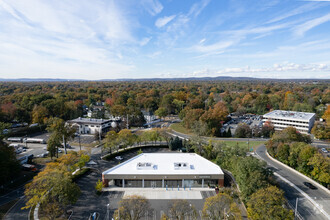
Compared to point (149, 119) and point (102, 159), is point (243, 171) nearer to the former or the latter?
point (102, 159)

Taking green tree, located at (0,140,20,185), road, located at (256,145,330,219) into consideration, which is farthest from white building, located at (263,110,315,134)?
green tree, located at (0,140,20,185)

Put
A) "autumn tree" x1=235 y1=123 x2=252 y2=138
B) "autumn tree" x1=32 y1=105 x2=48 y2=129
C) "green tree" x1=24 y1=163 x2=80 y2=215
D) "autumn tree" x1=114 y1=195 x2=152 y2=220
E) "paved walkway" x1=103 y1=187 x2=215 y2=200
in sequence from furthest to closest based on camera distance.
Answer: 1. "autumn tree" x1=32 y1=105 x2=48 y2=129
2. "autumn tree" x1=235 y1=123 x2=252 y2=138
3. "paved walkway" x1=103 y1=187 x2=215 y2=200
4. "green tree" x1=24 y1=163 x2=80 y2=215
5. "autumn tree" x1=114 y1=195 x2=152 y2=220

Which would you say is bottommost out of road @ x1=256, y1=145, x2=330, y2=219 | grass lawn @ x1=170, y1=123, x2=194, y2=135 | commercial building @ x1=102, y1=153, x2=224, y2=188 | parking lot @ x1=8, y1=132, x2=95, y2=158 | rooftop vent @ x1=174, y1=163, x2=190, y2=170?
grass lawn @ x1=170, y1=123, x2=194, y2=135

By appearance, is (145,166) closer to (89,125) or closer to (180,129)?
(89,125)

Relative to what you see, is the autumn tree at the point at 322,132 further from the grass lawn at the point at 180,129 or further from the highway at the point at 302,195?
the grass lawn at the point at 180,129

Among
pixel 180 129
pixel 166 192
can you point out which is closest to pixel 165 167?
pixel 166 192

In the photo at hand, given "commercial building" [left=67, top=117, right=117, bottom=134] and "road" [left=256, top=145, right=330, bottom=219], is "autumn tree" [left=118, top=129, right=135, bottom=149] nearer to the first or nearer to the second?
"commercial building" [left=67, top=117, right=117, bottom=134]

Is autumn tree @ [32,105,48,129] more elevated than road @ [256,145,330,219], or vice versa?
autumn tree @ [32,105,48,129]
